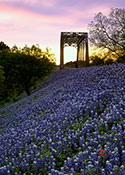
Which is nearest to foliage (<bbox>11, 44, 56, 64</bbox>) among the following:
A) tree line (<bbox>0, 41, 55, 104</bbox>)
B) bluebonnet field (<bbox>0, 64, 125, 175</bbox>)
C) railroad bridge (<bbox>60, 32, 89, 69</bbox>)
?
tree line (<bbox>0, 41, 55, 104</bbox>)

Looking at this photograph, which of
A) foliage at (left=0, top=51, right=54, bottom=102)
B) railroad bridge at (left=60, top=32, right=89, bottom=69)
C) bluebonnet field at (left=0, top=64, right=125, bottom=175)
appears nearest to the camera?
bluebonnet field at (left=0, top=64, right=125, bottom=175)

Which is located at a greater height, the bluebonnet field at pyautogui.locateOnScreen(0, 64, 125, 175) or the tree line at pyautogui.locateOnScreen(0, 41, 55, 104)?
the tree line at pyautogui.locateOnScreen(0, 41, 55, 104)

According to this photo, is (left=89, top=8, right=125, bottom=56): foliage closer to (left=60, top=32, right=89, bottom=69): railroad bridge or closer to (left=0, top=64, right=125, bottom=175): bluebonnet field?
(left=60, top=32, right=89, bottom=69): railroad bridge

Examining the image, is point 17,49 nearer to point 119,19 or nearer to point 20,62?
point 20,62

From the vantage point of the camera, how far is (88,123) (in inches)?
246

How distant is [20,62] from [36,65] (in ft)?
5.12

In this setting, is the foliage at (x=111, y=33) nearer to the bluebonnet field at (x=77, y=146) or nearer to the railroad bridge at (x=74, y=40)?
the railroad bridge at (x=74, y=40)

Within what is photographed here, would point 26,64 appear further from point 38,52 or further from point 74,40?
point 74,40

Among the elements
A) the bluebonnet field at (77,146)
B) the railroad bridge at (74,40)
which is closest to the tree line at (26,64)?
the railroad bridge at (74,40)

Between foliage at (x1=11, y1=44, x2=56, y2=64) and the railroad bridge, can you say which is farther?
the railroad bridge

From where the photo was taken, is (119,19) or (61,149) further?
(119,19)

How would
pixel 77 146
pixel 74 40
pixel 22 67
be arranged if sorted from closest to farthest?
pixel 77 146, pixel 22 67, pixel 74 40

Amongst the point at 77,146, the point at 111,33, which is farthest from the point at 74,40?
the point at 77,146

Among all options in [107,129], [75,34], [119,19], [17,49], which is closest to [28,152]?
[107,129]
